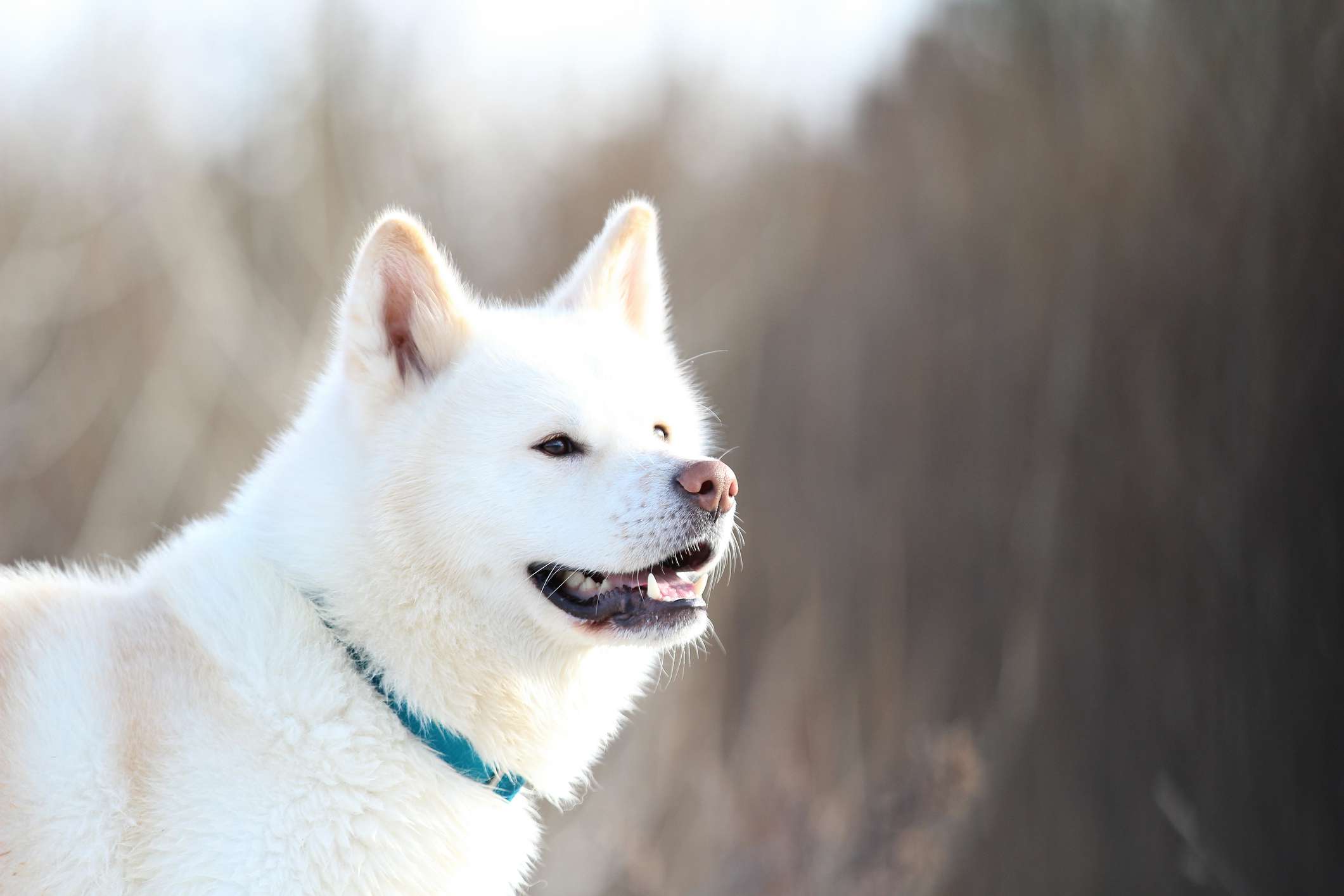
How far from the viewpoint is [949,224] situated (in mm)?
10586

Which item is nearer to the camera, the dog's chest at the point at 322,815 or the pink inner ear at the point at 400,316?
the dog's chest at the point at 322,815

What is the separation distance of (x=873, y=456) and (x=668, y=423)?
8.38m

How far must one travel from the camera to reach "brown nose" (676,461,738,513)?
2506 millimetres

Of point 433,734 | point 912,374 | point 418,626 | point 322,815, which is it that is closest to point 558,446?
point 418,626

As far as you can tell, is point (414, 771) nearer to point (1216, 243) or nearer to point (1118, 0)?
point (1216, 243)

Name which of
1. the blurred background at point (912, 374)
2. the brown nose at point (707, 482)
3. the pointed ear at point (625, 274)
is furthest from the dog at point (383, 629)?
the blurred background at point (912, 374)

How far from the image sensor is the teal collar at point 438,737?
8.09 feet

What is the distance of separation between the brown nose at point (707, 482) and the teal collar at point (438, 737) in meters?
0.84

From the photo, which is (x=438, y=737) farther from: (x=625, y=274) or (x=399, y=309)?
(x=625, y=274)

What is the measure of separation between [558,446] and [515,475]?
5.5 inches

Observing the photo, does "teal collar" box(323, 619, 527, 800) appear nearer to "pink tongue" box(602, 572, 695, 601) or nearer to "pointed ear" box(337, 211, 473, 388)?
"pink tongue" box(602, 572, 695, 601)

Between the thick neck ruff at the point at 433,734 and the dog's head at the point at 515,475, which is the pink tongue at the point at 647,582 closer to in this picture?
the dog's head at the point at 515,475

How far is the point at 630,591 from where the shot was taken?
2.62 m

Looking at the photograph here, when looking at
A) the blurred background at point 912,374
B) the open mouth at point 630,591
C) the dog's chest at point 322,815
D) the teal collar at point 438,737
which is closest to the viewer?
the dog's chest at point 322,815
